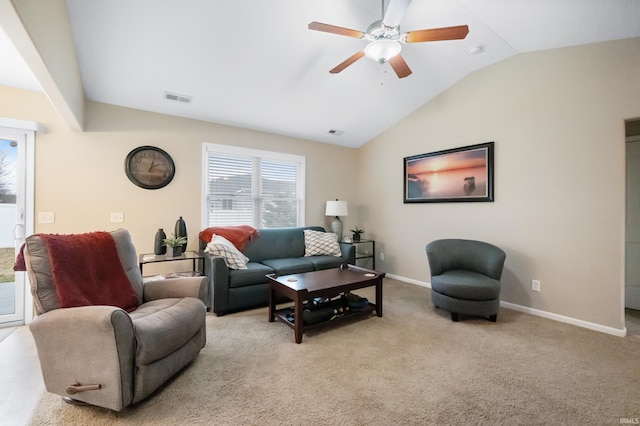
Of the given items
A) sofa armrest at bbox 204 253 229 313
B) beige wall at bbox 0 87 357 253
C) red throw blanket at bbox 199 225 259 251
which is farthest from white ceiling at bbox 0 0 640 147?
sofa armrest at bbox 204 253 229 313

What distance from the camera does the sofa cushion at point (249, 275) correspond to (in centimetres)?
316

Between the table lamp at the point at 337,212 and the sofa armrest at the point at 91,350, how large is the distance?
3.52 m

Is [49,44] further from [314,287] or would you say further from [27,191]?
[314,287]

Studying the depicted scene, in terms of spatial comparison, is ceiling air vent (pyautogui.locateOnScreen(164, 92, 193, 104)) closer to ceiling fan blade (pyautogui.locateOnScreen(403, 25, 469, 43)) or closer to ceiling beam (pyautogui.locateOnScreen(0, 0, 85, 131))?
ceiling beam (pyautogui.locateOnScreen(0, 0, 85, 131))

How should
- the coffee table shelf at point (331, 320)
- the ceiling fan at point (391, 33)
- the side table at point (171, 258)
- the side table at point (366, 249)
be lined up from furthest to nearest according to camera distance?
the side table at point (366, 249), the side table at point (171, 258), the coffee table shelf at point (331, 320), the ceiling fan at point (391, 33)

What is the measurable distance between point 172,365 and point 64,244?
1121mm

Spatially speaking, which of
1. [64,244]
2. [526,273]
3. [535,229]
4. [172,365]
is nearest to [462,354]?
[526,273]

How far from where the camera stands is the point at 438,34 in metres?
2.13

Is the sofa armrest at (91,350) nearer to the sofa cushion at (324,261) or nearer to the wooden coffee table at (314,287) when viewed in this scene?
the wooden coffee table at (314,287)

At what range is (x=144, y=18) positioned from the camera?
2.33m

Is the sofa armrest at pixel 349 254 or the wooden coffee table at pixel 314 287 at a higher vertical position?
the sofa armrest at pixel 349 254

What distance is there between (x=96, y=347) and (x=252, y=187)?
3115mm

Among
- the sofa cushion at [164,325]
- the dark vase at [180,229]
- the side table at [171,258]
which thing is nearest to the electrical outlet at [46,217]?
the side table at [171,258]

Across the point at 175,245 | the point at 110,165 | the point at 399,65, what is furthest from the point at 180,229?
the point at 399,65
